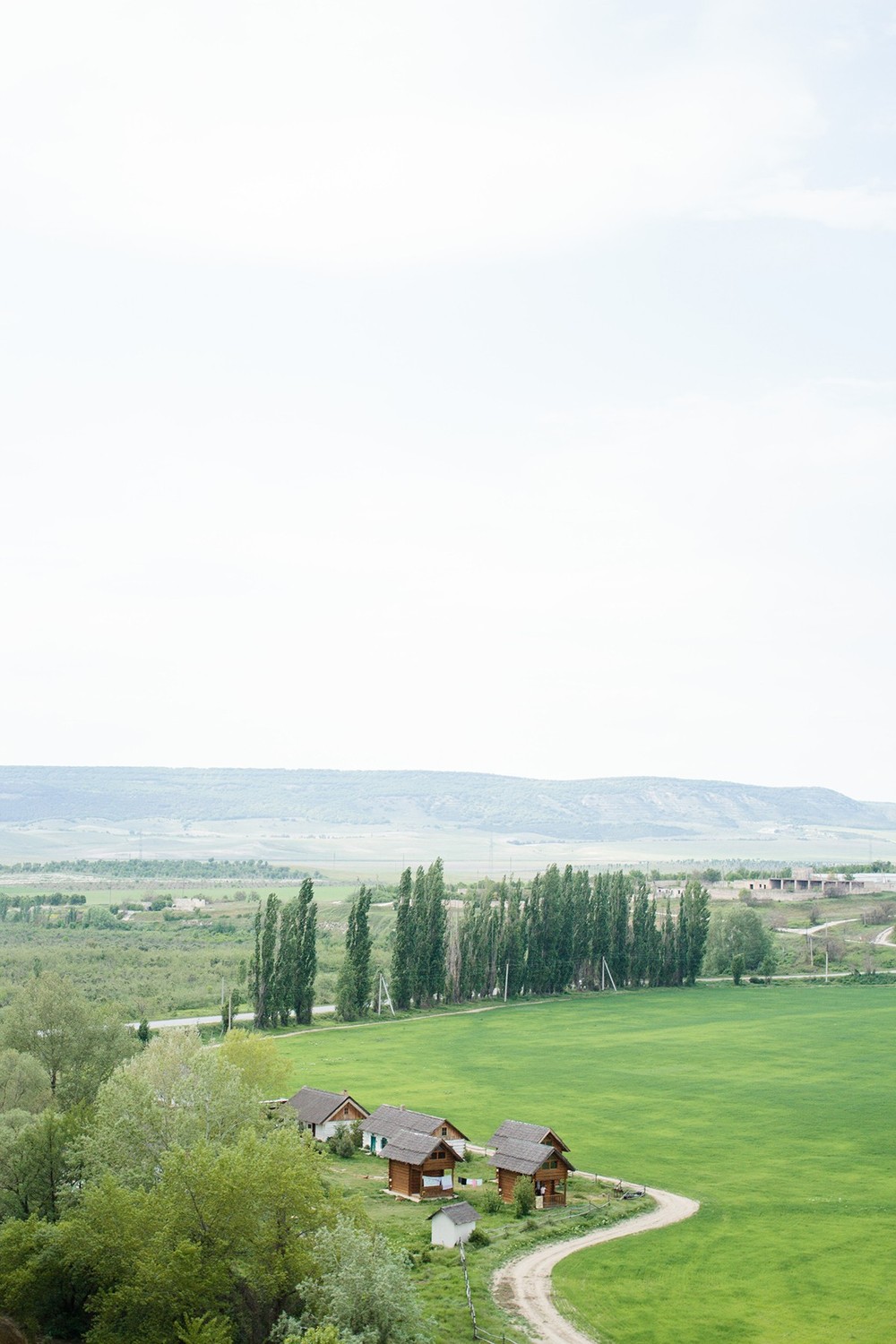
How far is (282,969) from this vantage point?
89.1 metres

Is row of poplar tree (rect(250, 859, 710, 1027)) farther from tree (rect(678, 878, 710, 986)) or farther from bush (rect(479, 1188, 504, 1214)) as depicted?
bush (rect(479, 1188, 504, 1214))

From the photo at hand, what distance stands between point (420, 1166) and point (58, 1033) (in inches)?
653

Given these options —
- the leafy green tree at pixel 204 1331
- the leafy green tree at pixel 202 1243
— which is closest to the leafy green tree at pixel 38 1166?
the leafy green tree at pixel 202 1243

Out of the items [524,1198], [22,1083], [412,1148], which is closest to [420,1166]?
[412,1148]

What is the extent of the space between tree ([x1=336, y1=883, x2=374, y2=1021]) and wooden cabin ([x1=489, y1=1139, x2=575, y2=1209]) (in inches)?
1784

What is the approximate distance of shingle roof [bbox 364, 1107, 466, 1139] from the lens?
5116 cm

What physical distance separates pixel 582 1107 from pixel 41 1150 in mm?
30810

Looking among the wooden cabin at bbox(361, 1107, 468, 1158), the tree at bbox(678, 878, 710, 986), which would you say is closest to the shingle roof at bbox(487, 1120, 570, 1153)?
the wooden cabin at bbox(361, 1107, 468, 1158)

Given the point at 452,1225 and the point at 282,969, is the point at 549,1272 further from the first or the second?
the point at 282,969

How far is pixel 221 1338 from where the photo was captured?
31.4m

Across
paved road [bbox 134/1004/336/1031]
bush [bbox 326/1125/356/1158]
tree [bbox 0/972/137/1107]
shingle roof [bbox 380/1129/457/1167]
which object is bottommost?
paved road [bbox 134/1004/336/1031]

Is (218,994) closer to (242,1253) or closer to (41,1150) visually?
(41,1150)

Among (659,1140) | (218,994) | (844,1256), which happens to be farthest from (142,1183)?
(218,994)

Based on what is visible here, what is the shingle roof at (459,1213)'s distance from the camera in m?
42.7
